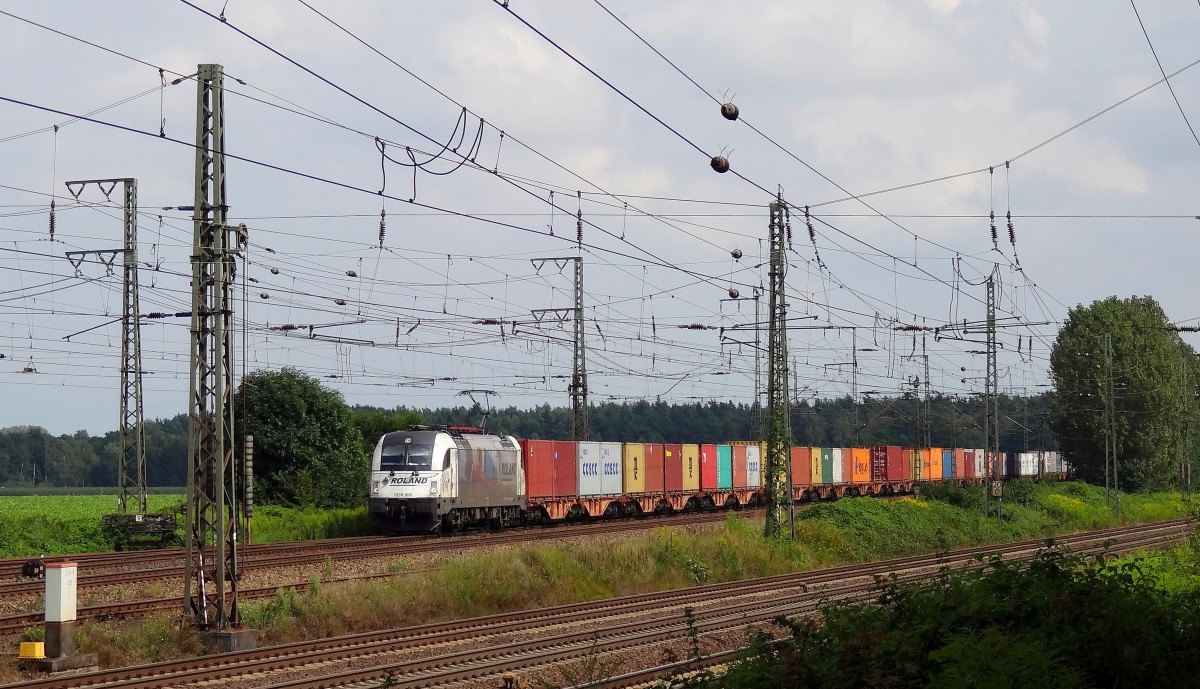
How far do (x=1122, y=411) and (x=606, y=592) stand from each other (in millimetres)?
59827

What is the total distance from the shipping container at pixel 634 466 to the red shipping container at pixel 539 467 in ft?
16.9

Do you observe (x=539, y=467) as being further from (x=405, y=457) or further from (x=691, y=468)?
(x=691, y=468)

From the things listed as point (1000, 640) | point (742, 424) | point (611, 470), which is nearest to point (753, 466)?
point (611, 470)

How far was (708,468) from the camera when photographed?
54688mm

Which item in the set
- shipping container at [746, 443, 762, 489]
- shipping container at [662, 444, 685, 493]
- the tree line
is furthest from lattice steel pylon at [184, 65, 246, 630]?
shipping container at [746, 443, 762, 489]

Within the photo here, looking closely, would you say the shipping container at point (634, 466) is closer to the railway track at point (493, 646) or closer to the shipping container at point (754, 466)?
the shipping container at point (754, 466)

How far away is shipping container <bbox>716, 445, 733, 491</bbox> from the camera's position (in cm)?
5541

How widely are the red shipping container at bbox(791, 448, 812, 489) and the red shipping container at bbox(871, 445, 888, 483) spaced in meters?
10.7

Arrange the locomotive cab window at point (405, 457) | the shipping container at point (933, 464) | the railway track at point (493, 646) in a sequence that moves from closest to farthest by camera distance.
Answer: the railway track at point (493, 646) < the locomotive cab window at point (405, 457) < the shipping container at point (933, 464)

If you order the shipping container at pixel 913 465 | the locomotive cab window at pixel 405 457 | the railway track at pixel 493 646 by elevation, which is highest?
the locomotive cab window at pixel 405 457

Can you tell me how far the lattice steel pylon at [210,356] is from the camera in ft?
60.8

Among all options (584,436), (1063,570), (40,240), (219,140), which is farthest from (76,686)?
(584,436)

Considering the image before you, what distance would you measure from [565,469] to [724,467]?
12940mm

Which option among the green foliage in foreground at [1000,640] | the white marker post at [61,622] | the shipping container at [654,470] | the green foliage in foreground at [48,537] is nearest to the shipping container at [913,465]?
the shipping container at [654,470]
